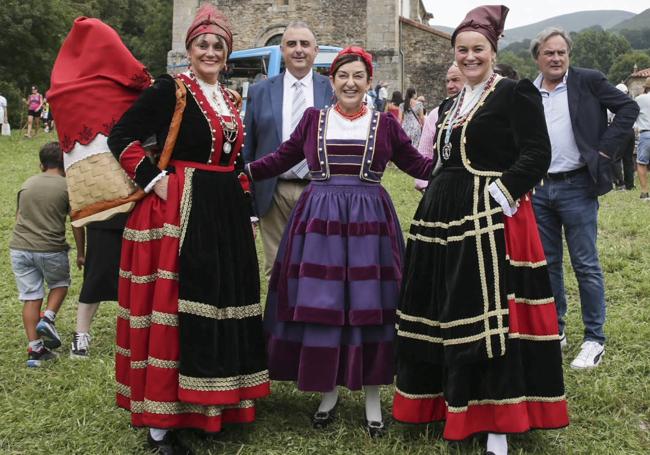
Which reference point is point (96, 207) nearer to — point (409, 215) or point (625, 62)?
point (409, 215)

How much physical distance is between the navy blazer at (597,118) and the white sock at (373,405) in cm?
199

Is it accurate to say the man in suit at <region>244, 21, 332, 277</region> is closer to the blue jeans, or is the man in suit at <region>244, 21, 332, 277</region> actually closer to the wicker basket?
the wicker basket

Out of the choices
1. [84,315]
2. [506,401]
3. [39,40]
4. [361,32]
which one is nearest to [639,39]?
[361,32]

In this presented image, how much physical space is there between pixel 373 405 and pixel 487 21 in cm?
206

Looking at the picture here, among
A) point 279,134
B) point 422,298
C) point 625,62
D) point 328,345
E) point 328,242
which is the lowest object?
point 328,345

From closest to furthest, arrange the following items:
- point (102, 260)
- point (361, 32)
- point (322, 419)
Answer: point (322, 419)
point (102, 260)
point (361, 32)

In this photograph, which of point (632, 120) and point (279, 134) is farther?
point (279, 134)

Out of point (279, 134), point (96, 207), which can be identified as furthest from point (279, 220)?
point (96, 207)

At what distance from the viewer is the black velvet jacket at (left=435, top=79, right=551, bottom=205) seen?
3.11 m

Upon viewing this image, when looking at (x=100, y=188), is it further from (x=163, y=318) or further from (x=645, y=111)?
(x=645, y=111)

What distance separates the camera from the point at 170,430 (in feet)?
11.2

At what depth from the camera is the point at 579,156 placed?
4.42 m

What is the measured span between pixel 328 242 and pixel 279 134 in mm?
1307

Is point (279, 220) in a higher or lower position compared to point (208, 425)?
higher
